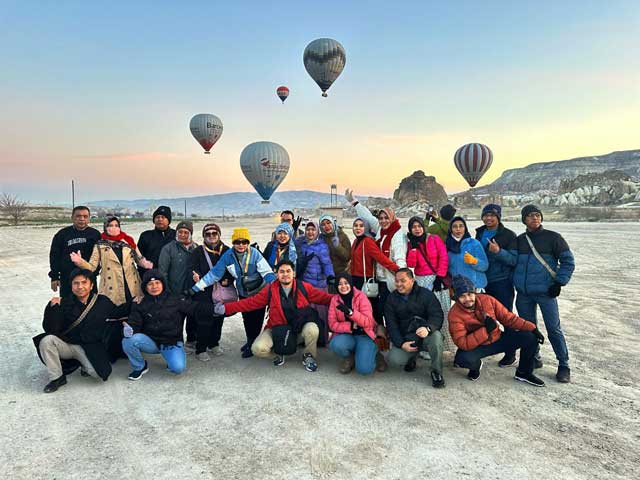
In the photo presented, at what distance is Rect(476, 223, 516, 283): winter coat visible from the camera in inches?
202

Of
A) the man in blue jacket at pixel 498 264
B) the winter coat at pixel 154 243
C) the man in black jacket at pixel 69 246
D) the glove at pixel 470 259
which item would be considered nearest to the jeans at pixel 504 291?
the man in blue jacket at pixel 498 264

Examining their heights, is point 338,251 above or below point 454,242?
below

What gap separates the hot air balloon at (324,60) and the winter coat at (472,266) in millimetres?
20129

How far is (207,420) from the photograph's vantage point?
3.94 metres

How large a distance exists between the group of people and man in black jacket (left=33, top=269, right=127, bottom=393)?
14 mm

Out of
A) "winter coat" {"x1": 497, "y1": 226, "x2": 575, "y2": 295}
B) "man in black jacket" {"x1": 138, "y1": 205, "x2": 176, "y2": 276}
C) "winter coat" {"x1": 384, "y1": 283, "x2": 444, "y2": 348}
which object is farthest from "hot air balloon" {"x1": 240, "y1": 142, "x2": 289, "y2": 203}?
"winter coat" {"x1": 497, "y1": 226, "x2": 575, "y2": 295}

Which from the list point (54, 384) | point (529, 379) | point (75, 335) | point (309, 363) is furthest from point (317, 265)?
point (54, 384)

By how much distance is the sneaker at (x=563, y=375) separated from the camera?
4.70 metres

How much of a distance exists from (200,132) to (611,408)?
79.8 feet

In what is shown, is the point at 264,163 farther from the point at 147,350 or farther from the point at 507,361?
the point at 507,361

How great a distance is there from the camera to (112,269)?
5246 mm

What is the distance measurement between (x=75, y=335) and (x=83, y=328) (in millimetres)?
130

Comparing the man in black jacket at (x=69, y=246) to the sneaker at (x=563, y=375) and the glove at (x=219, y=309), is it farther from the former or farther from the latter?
the sneaker at (x=563, y=375)

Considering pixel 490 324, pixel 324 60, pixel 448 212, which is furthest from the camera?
pixel 324 60
